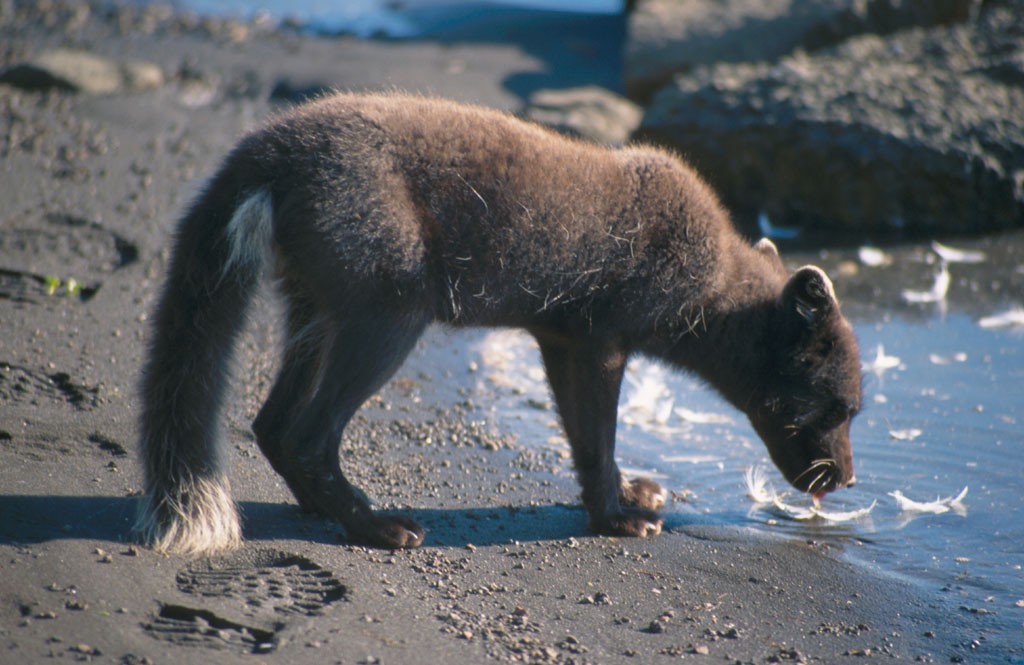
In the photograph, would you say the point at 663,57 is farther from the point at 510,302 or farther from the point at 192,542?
the point at 192,542

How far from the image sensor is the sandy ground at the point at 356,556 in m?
3.72

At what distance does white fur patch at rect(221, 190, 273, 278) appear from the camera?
4.39m

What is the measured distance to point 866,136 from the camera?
10.0 m

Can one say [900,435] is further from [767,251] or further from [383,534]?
[383,534]

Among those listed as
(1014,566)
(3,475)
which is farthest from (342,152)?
(1014,566)

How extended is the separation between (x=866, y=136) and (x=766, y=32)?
9.18 feet

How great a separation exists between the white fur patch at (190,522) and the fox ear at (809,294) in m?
2.73

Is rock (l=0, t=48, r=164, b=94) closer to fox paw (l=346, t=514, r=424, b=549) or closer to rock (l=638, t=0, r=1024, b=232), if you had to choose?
rock (l=638, t=0, r=1024, b=232)

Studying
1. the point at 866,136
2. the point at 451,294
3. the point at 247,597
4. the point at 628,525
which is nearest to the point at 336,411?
the point at 451,294

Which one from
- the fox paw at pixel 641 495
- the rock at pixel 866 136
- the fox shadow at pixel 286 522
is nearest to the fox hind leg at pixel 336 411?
the fox shadow at pixel 286 522

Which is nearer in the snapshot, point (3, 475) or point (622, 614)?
point (622, 614)

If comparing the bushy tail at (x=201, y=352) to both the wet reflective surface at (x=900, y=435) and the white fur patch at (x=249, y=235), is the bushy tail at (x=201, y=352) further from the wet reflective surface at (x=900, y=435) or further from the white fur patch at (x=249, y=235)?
the wet reflective surface at (x=900, y=435)

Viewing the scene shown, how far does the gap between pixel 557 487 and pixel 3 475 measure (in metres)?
2.49

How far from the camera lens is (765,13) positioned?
12570 mm
